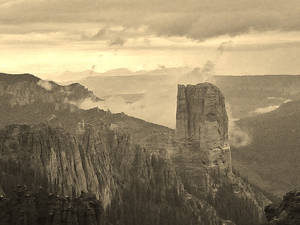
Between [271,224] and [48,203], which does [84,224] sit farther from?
[271,224]

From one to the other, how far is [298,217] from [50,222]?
1722 inches

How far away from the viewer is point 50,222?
151 meters

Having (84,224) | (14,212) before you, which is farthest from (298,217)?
(14,212)

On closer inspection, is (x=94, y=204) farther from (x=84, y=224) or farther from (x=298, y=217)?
(x=298, y=217)

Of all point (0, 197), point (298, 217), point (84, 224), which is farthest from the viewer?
point (0, 197)

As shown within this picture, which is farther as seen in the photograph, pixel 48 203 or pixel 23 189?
pixel 23 189

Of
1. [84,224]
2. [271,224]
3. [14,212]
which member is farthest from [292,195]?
[14,212]

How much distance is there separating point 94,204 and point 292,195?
116 ft

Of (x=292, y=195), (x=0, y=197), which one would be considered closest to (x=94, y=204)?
(x=0, y=197)

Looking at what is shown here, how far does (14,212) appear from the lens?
153750 millimetres

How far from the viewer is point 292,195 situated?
130 m

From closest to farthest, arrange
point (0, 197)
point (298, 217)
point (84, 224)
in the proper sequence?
point (298, 217), point (84, 224), point (0, 197)

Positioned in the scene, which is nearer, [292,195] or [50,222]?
[292,195]

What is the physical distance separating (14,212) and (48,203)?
213 inches
